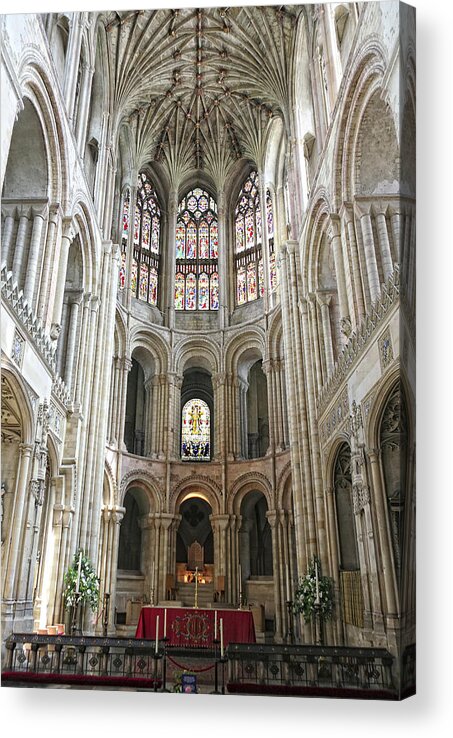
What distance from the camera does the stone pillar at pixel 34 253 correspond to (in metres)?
12.6

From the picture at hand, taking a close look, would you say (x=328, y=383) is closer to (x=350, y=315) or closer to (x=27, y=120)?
(x=350, y=315)

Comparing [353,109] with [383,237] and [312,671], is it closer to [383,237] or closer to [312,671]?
[383,237]

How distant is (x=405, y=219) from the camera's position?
26.7 ft

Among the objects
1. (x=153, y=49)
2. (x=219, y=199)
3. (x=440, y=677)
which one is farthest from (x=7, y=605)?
(x=219, y=199)

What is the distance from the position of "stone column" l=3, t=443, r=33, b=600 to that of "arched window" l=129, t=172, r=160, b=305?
12352 millimetres

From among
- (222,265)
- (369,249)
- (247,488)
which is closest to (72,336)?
(222,265)

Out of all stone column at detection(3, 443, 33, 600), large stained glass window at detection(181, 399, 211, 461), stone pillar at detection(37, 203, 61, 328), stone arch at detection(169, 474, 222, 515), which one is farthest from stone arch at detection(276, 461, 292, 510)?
stone column at detection(3, 443, 33, 600)

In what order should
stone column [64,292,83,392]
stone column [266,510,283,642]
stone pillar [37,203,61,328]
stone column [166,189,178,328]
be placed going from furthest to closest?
stone column [166,189,178,328], stone column [266,510,283,642], stone column [64,292,83,392], stone pillar [37,203,61,328]

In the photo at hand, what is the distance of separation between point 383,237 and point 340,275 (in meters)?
2.25

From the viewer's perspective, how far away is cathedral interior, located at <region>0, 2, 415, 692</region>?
9.94 m

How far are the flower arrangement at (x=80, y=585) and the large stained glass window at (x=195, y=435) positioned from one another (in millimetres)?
8449

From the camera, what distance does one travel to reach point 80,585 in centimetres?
1423

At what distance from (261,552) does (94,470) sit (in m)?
8.31

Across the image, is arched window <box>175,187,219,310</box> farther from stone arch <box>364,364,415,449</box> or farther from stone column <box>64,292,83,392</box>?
stone arch <box>364,364,415,449</box>
